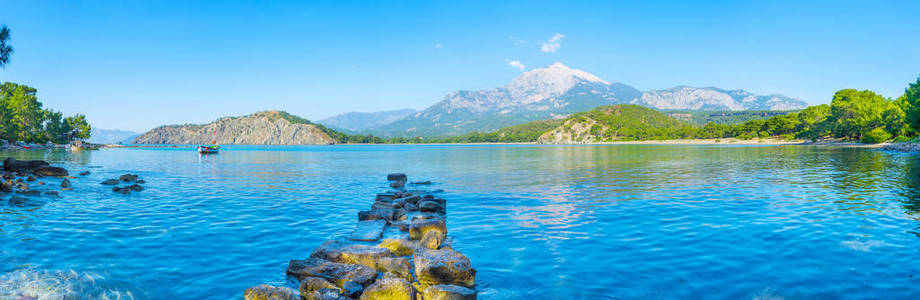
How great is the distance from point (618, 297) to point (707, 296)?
2.13 metres

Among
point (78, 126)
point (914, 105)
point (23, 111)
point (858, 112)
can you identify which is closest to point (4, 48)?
point (914, 105)

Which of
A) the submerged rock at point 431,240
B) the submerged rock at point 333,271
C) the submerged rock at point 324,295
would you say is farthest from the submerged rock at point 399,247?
the submerged rock at point 324,295

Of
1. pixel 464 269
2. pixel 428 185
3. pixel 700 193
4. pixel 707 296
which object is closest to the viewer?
pixel 707 296

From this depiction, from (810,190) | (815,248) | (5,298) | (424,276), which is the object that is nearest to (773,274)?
(815,248)

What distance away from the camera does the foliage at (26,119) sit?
141 metres

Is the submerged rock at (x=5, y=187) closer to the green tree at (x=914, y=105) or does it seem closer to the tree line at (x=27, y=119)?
the green tree at (x=914, y=105)

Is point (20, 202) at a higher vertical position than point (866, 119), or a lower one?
lower

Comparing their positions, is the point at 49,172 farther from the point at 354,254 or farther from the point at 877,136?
the point at 877,136

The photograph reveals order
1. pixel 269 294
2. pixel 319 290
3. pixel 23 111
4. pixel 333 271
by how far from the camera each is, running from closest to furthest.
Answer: pixel 269 294, pixel 319 290, pixel 333 271, pixel 23 111

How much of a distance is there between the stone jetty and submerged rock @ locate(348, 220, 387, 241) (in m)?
0.04

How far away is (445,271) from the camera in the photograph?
11750mm

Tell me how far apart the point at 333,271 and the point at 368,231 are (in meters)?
6.24

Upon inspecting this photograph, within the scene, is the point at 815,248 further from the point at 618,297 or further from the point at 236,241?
the point at 236,241

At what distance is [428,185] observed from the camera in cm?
3931
